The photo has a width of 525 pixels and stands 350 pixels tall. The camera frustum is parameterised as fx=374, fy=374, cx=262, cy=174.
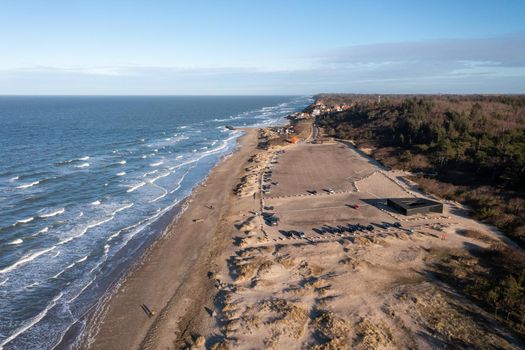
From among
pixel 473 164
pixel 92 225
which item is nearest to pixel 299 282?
pixel 92 225

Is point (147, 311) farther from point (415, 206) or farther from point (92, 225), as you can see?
point (415, 206)

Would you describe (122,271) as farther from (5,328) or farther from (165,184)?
(165,184)

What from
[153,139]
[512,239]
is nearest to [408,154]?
[512,239]

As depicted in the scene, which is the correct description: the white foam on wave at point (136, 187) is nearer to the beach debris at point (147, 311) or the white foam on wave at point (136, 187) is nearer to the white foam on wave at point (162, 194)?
the white foam on wave at point (162, 194)

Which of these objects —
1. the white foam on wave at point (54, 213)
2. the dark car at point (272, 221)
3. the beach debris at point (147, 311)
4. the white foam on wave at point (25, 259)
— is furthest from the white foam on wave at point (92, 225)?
the dark car at point (272, 221)

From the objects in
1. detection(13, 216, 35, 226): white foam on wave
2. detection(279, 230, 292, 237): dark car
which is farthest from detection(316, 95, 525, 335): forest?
detection(13, 216, 35, 226): white foam on wave

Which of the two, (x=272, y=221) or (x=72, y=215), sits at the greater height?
(x=272, y=221)

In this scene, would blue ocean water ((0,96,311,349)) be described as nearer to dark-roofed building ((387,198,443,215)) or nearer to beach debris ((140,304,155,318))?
beach debris ((140,304,155,318))
